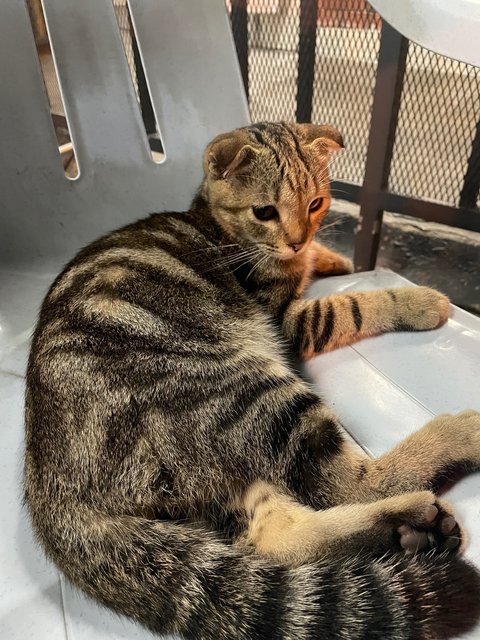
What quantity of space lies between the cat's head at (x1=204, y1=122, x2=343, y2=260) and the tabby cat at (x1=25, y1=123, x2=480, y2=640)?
0.12 feet

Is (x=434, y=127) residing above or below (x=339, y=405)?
above

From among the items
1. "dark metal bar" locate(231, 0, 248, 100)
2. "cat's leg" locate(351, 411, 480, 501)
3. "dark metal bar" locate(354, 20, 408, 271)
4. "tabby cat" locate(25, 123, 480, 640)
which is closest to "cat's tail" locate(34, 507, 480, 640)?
"tabby cat" locate(25, 123, 480, 640)

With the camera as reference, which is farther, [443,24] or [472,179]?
[472,179]

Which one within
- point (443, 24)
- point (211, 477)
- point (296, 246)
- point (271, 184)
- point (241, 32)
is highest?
point (443, 24)

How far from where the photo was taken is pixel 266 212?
1185 mm

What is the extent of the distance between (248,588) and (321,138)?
0.90 metres

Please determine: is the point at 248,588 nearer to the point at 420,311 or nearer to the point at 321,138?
the point at 420,311

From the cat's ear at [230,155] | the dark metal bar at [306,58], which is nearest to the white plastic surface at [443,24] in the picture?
the cat's ear at [230,155]

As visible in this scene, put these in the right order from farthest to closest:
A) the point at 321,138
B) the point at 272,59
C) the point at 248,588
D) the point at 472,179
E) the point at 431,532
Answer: the point at 272,59, the point at 472,179, the point at 321,138, the point at 431,532, the point at 248,588

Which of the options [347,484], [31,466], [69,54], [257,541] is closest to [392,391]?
[347,484]

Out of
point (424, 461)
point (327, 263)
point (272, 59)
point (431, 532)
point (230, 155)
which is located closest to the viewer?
point (431, 532)

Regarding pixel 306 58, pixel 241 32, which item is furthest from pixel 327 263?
pixel 241 32

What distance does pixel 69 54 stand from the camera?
4.90 feet

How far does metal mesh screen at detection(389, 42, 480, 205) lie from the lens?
148 centimetres
